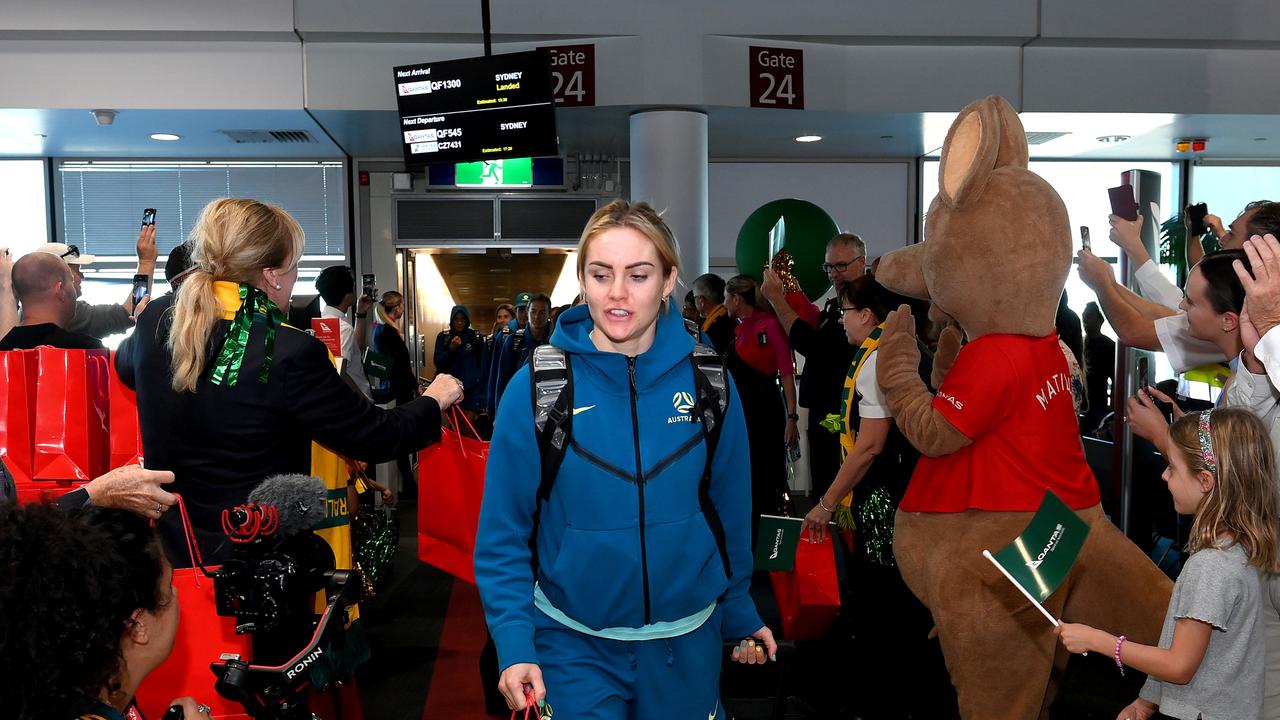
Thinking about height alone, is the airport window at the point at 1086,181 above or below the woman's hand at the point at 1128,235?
above

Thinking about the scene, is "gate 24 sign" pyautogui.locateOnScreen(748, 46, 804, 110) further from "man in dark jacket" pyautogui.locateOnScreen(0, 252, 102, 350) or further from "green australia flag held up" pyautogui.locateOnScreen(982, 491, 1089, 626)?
"green australia flag held up" pyautogui.locateOnScreen(982, 491, 1089, 626)

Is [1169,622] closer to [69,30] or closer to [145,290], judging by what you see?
[145,290]

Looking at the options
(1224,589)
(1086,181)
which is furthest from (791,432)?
(1086,181)

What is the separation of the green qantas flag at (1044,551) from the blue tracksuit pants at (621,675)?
0.59 m

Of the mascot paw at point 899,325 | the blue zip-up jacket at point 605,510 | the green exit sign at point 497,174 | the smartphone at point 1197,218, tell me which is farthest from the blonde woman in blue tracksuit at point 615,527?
the green exit sign at point 497,174

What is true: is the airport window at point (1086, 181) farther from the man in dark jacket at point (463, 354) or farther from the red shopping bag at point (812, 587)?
the red shopping bag at point (812, 587)

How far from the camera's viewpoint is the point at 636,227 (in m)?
1.85

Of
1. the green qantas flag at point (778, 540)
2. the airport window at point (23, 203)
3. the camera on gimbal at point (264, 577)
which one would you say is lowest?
the green qantas flag at point (778, 540)

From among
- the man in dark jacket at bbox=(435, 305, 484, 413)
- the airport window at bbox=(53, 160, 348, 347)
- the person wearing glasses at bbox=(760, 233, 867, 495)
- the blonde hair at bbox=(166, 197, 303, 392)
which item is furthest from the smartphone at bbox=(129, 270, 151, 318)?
the airport window at bbox=(53, 160, 348, 347)

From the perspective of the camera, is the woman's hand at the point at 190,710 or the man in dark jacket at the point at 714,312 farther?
the man in dark jacket at the point at 714,312

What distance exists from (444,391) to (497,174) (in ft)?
22.9

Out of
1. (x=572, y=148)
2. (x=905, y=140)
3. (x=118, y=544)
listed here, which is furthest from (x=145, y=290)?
(x=905, y=140)

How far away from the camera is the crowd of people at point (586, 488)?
4.80ft

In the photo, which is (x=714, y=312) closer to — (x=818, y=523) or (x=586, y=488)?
(x=818, y=523)
